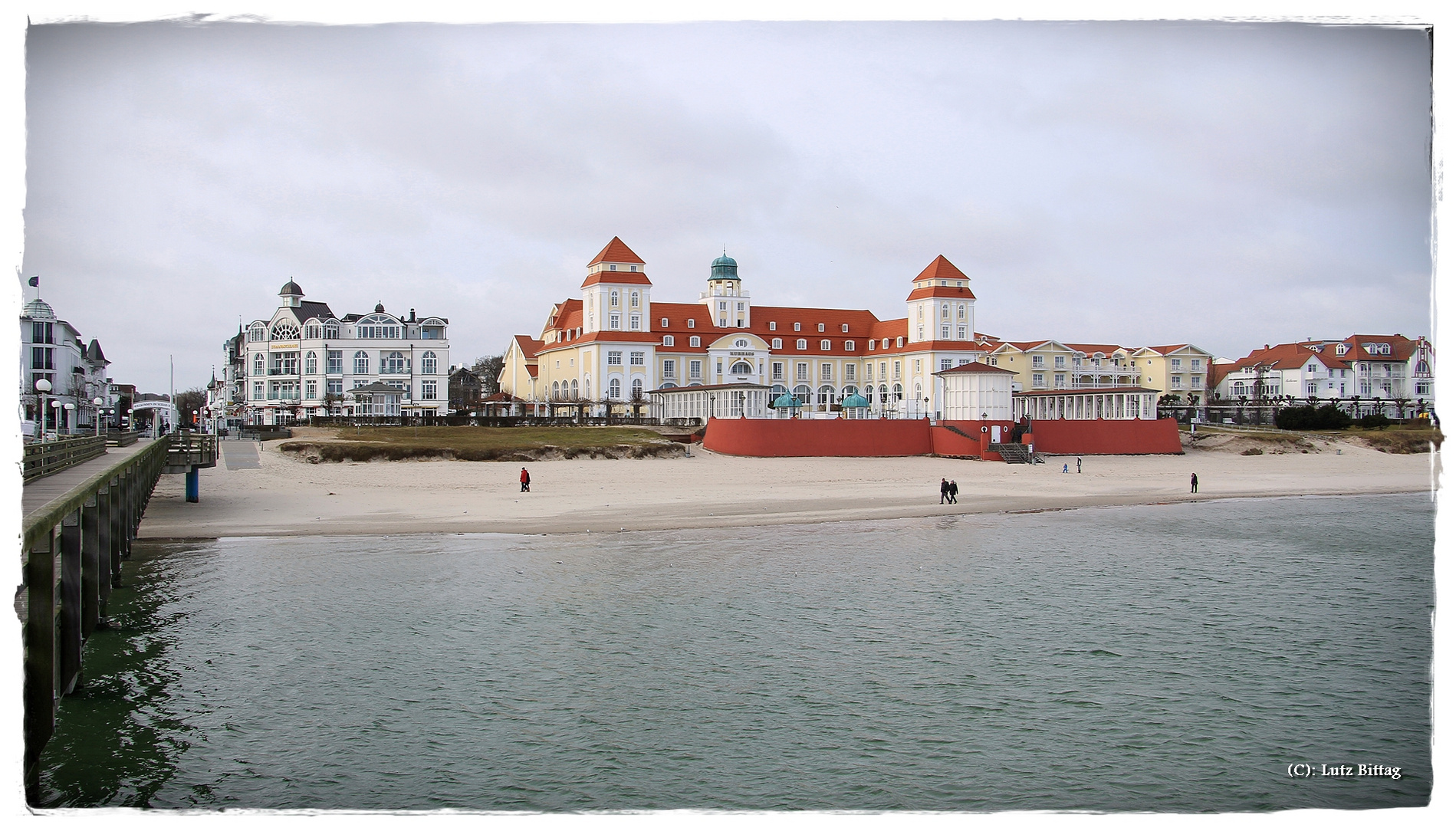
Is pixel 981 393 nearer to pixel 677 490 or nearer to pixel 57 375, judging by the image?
pixel 677 490

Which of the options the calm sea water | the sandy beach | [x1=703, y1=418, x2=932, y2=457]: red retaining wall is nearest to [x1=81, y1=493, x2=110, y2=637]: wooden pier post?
the calm sea water

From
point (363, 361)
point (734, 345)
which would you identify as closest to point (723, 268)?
point (734, 345)

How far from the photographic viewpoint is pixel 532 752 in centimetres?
1214

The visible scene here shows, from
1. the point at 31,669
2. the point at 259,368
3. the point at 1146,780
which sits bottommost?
the point at 1146,780

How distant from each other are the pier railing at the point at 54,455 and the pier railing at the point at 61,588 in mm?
1026

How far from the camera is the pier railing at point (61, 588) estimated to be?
417 inches

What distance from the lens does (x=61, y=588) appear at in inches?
500

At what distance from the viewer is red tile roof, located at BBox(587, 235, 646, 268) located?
8675cm

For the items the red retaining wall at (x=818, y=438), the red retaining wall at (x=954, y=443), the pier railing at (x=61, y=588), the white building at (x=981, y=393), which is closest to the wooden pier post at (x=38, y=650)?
the pier railing at (x=61, y=588)

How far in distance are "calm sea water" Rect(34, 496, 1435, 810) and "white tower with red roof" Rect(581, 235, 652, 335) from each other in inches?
2425

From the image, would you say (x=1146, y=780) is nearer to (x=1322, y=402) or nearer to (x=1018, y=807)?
(x=1018, y=807)

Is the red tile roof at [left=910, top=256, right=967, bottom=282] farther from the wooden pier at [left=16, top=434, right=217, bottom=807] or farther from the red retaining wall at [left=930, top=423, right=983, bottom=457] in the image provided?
the wooden pier at [left=16, top=434, right=217, bottom=807]

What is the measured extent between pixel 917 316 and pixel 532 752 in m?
83.9

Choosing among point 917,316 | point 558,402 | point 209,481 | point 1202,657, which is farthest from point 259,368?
point 1202,657
